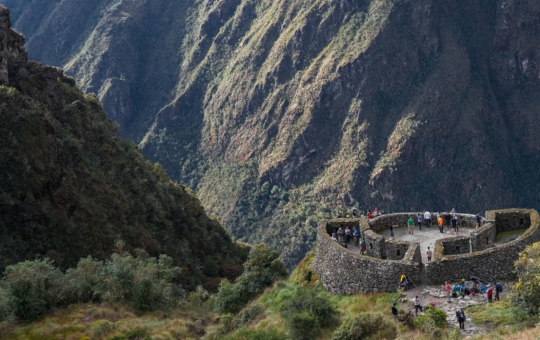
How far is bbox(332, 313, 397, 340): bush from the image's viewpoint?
871 inches

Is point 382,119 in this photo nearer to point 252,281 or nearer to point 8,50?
point 8,50

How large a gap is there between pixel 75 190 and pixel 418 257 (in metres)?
34.0

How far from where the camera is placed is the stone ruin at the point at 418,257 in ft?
84.8

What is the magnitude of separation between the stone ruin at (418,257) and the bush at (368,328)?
377 cm

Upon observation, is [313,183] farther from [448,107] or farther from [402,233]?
[402,233]

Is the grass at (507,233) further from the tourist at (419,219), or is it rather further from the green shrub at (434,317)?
the green shrub at (434,317)

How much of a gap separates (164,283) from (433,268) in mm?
18365

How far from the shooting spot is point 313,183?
172875 mm

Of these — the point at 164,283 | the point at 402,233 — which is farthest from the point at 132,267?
the point at 402,233

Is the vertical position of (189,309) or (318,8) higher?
(318,8)

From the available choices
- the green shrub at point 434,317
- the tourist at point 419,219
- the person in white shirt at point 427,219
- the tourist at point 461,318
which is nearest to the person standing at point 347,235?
the tourist at point 419,219

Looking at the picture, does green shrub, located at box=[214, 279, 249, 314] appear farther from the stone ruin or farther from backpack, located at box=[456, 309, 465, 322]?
backpack, located at box=[456, 309, 465, 322]

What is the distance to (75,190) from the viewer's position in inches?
2023

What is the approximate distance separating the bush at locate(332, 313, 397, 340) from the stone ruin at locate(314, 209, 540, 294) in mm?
3769
